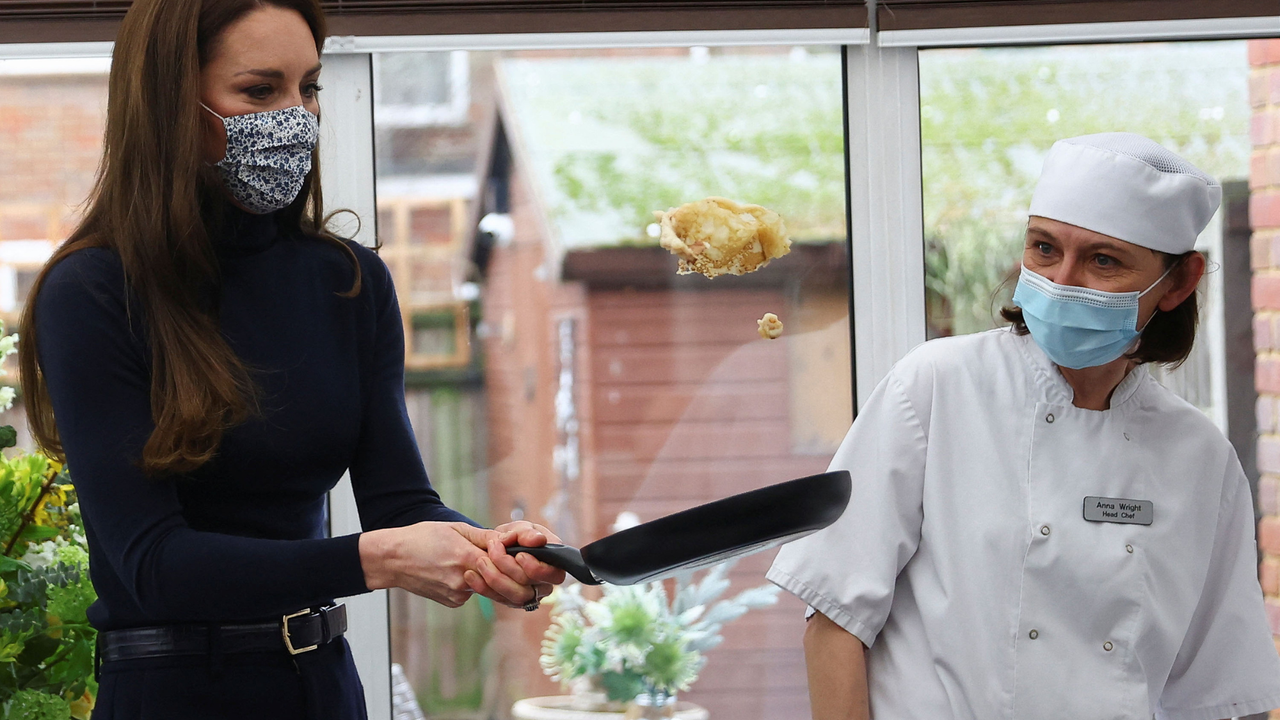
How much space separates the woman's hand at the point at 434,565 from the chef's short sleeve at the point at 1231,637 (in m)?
0.87

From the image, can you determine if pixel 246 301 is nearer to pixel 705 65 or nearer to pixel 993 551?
pixel 993 551

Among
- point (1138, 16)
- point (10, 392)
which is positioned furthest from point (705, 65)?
point (10, 392)

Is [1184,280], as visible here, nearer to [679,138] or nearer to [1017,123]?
[1017,123]

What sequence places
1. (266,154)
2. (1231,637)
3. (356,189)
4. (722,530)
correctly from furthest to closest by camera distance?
(356,189)
(1231,637)
(266,154)
(722,530)

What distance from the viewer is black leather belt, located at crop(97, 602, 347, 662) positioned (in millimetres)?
1123

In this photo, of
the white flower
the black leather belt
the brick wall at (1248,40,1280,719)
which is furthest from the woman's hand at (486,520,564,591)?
the brick wall at (1248,40,1280,719)

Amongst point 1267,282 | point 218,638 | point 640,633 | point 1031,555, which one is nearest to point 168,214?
→ point 218,638

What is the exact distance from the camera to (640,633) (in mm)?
2117

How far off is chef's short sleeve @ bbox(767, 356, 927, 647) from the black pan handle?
318 millimetres

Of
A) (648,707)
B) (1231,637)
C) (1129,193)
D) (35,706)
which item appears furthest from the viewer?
(648,707)

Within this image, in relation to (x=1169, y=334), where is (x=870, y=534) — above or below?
below

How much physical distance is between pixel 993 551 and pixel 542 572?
0.53 m

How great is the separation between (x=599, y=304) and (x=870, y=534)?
3.03 ft

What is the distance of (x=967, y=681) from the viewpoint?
1.29 meters
